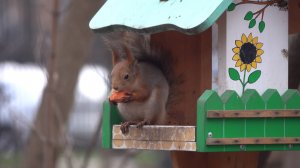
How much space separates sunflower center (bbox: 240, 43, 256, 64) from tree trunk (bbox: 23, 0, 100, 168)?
217 cm

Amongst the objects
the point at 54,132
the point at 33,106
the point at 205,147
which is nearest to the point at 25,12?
the point at 33,106

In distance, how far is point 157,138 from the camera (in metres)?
3.62

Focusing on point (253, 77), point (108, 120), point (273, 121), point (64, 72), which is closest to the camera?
point (273, 121)

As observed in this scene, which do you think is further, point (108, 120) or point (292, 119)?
point (108, 120)

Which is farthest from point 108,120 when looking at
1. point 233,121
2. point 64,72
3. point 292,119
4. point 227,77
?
point 64,72

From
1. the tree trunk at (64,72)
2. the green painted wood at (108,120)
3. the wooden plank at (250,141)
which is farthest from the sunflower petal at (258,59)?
the tree trunk at (64,72)

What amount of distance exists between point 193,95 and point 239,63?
0.48 meters

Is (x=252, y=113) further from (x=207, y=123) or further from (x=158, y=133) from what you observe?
(x=158, y=133)

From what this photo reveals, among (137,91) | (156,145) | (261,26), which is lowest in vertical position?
(156,145)

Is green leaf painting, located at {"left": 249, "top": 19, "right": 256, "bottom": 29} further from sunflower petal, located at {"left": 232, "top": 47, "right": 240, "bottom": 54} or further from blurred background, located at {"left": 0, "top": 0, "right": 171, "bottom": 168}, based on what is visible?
blurred background, located at {"left": 0, "top": 0, "right": 171, "bottom": 168}

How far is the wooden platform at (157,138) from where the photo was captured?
11.3ft

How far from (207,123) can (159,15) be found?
0.49 meters

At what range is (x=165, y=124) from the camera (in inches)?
152

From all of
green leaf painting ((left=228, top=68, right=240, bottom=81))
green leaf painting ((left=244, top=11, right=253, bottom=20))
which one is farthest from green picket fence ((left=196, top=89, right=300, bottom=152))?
green leaf painting ((left=244, top=11, right=253, bottom=20))
